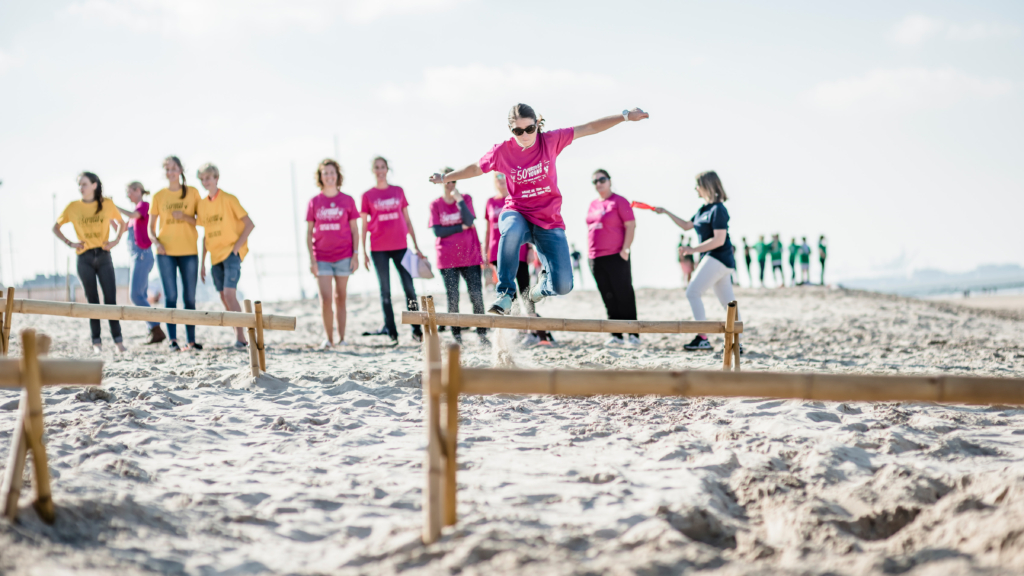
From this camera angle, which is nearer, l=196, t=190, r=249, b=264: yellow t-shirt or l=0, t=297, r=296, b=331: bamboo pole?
l=0, t=297, r=296, b=331: bamboo pole

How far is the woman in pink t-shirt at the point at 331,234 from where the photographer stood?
6918 mm

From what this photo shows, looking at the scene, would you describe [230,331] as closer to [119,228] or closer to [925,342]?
[119,228]

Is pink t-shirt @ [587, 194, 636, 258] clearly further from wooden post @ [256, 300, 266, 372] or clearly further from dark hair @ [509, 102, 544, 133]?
wooden post @ [256, 300, 266, 372]

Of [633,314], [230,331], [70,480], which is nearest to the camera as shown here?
[70,480]

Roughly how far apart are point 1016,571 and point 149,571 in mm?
2241

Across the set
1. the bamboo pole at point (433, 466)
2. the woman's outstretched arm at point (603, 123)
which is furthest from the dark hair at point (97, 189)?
the bamboo pole at point (433, 466)

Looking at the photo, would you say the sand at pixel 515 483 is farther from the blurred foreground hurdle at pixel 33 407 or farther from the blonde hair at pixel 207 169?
the blonde hair at pixel 207 169

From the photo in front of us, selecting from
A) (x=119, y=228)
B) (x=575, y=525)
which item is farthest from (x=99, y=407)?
(x=119, y=228)

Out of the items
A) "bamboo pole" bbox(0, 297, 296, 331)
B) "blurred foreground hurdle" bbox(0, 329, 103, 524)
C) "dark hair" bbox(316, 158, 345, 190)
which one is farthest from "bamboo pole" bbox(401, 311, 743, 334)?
"blurred foreground hurdle" bbox(0, 329, 103, 524)

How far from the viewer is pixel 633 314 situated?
727cm

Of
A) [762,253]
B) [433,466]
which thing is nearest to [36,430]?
[433,466]

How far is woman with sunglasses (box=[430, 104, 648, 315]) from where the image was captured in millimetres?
4867

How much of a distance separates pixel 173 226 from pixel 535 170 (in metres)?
3.72

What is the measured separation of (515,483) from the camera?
2727mm
